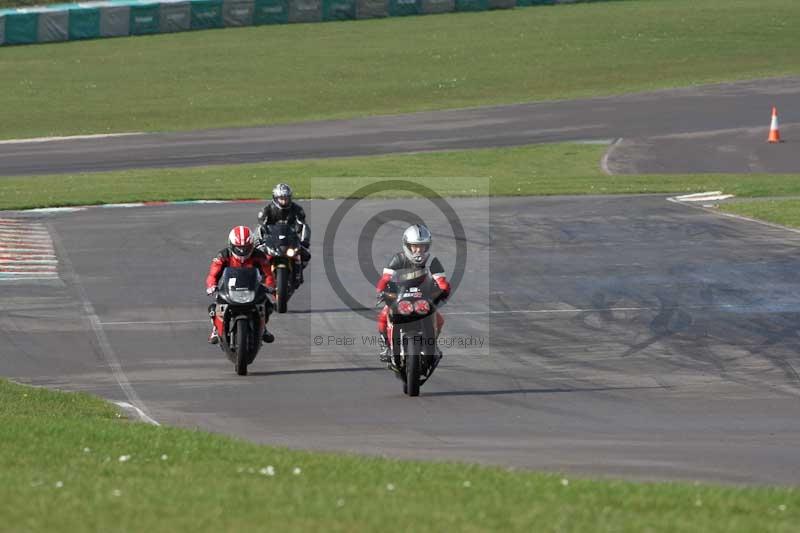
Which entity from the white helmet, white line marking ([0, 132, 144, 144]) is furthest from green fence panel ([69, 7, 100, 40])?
the white helmet

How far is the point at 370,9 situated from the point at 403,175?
32691 mm

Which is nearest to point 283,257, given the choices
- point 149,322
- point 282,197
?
point 282,197

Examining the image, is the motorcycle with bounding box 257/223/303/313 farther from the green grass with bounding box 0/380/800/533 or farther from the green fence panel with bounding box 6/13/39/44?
the green fence panel with bounding box 6/13/39/44

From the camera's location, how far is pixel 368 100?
55438mm

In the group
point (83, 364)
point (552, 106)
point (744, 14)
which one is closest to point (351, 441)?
point (83, 364)

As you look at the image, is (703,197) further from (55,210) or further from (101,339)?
(101,339)

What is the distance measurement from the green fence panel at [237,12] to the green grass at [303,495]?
5696cm

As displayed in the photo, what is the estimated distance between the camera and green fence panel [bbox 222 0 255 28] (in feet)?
220

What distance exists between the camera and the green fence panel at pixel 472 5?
7112 centimetres

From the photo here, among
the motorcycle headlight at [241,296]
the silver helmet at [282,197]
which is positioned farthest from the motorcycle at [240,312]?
the silver helmet at [282,197]

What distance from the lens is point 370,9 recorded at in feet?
226

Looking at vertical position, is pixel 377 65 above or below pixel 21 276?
above

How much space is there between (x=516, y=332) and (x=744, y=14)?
54.8m

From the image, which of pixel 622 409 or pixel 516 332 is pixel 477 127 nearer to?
pixel 516 332
